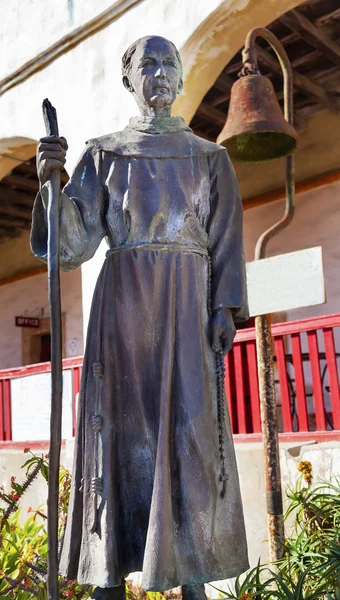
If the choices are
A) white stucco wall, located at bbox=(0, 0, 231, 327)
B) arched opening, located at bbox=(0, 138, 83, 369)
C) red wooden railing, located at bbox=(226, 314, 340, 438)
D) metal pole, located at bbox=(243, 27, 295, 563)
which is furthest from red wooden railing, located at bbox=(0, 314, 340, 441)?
arched opening, located at bbox=(0, 138, 83, 369)

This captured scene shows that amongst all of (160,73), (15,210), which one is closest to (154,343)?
(160,73)

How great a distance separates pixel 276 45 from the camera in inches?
152

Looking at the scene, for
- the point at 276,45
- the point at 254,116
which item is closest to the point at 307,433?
the point at 254,116

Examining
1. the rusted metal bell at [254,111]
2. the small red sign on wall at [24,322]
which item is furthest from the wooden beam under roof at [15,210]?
the rusted metal bell at [254,111]

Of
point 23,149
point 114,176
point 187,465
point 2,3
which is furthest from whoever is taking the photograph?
point 2,3

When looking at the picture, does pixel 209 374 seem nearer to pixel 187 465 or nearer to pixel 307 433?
→ pixel 187 465

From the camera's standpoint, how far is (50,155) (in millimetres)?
1986

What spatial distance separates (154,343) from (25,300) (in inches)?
371

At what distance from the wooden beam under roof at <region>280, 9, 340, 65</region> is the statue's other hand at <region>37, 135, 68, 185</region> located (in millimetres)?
4244

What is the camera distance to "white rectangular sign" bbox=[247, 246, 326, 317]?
332 centimetres

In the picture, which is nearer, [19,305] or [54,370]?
[54,370]

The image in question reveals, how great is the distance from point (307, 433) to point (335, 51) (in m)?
3.59

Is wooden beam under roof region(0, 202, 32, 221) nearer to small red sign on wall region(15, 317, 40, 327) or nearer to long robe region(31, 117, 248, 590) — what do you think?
small red sign on wall region(15, 317, 40, 327)

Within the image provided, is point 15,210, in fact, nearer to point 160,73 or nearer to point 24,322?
point 24,322
